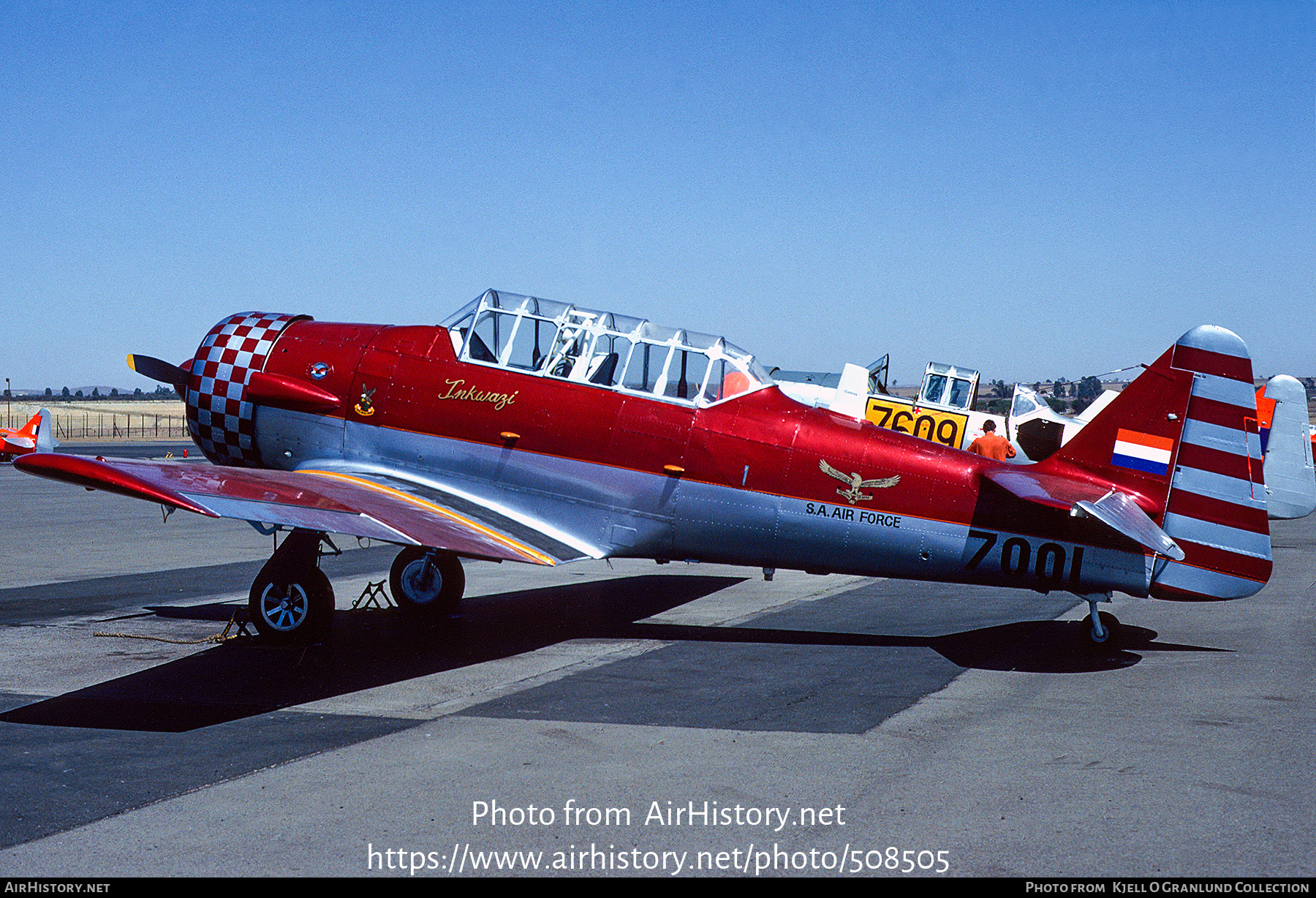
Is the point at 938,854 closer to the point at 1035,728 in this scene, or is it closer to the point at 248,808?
the point at 1035,728

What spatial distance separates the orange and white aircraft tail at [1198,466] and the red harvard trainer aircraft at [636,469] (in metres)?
0.02

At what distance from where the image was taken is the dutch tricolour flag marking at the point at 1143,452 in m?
8.97

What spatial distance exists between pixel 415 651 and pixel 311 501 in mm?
1851

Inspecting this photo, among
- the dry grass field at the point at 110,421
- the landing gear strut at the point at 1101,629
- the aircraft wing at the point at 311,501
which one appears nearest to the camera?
the aircraft wing at the point at 311,501

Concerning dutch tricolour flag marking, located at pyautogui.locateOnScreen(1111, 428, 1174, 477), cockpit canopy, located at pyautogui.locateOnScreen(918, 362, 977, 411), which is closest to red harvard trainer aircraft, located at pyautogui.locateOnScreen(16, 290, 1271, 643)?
dutch tricolour flag marking, located at pyautogui.locateOnScreen(1111, 428, 1174, 477)

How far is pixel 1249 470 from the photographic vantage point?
8844 mm

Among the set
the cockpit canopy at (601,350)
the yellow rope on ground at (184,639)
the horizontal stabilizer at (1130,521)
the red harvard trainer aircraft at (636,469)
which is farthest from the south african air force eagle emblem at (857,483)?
the yellow rope on ground at (184,639)

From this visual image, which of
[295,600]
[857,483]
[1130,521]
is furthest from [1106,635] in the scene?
[295,600]

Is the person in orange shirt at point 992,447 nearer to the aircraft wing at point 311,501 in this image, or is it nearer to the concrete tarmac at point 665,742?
the concrete tarmac at point 665,742

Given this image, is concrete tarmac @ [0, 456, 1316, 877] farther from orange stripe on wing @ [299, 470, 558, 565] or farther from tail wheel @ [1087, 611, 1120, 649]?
orange stripe on wing @ [299, 470, 558, 565]

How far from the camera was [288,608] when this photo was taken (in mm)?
9500

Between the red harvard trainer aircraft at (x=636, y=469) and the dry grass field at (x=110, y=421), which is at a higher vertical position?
the red harvard trainer aircraft at (x=636, y=469)

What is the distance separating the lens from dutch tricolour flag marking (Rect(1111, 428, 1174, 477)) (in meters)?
8.97

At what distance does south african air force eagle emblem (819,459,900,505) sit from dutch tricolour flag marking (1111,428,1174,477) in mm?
1874
